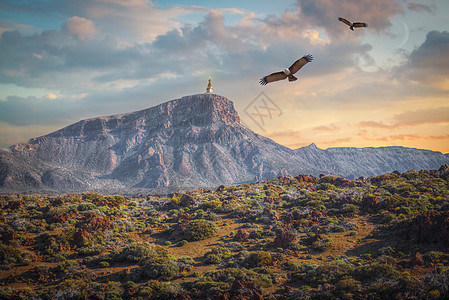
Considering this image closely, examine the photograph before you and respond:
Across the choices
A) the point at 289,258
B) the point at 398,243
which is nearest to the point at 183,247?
the point at 289,258

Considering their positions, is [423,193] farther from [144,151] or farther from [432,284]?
[144,151]

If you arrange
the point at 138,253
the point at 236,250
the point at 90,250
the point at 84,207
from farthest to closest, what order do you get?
the point at 84,207, the point at 236,250, the point at 90,250, the point at 138,253

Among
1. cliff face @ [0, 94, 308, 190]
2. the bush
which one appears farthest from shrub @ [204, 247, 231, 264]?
cliff face @ [0, 94, 308, 190]

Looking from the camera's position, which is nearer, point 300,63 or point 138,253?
point 300,63

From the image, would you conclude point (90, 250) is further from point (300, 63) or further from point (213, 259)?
point (300, 63)

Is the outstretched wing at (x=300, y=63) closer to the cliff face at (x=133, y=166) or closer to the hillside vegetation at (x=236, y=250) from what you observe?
the hillside vegetation at (x=236, y=250)

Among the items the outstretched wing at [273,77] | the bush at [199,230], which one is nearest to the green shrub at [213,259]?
the bush at [199,230]

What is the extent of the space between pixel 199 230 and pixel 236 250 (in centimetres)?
588

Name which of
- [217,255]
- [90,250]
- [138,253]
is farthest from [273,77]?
[90,250]

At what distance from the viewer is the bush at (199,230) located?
1270 inches

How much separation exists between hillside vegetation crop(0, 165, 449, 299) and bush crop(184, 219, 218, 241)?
11cm

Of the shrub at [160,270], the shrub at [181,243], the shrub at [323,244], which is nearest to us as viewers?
the shrub at [160,270]

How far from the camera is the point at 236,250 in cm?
2834

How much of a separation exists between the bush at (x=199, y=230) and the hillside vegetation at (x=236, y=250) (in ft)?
0.36
